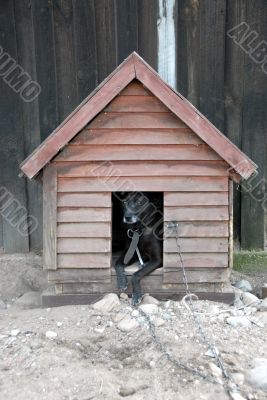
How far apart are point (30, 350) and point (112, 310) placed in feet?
2.52

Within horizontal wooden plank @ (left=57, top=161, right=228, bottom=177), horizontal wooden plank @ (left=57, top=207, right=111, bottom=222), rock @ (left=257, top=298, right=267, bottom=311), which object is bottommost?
rock @ (left=257, top=298, right=267, bottom=311)

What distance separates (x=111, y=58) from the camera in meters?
4.99

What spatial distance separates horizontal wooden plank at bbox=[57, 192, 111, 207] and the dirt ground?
776mm

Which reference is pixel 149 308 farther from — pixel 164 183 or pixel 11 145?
pixel 11 145

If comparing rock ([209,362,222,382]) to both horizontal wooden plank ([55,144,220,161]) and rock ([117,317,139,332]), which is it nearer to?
rock ([117,317,139,332])

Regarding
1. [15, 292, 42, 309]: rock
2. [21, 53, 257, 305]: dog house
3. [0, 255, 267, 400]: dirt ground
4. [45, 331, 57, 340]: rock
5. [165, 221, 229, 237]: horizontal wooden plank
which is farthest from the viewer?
[15, 292, 42, 309]: rock

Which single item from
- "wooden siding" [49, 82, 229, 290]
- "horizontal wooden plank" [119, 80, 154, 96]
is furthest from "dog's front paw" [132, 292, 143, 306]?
"horizontal wooden plank" [119, 80, 154, 96]

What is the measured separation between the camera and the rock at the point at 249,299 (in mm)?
4062

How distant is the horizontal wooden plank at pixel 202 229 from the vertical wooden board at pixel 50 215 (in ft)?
2.82

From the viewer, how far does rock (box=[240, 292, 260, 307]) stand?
4.06 m

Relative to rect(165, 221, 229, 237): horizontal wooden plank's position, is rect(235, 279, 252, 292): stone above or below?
below

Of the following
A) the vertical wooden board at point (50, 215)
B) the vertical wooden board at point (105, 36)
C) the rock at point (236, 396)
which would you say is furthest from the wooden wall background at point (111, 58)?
the rock at point (236, 396)

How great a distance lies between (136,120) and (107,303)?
54.0 inches

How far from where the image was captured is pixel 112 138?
12.7ft
